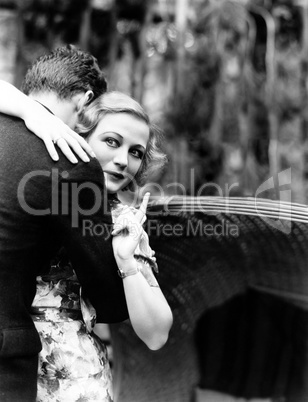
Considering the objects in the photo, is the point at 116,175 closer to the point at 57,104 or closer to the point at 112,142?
the point at 112,142

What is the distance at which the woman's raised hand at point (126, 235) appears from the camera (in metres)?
1.32

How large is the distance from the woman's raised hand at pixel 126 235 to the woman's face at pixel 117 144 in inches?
5.6

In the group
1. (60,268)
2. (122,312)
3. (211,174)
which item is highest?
(211,174)

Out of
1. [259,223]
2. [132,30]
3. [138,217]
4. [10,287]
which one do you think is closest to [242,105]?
[132,30]

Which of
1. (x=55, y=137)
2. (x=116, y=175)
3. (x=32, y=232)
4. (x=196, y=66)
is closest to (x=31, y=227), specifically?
(x=32, y=232)

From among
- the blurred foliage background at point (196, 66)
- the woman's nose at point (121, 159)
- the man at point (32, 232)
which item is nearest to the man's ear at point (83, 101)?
the woman's nose at point (121, 159)

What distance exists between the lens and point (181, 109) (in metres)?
3.64

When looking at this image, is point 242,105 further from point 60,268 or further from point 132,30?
point 60,268

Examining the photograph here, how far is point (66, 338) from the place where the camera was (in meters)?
1.39

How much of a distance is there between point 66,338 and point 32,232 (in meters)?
0.27

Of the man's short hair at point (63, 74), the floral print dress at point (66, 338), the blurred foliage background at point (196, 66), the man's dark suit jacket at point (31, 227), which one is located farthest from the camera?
the blurred foliage background at point (196, 66)

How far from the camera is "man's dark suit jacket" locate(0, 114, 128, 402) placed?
125 cm

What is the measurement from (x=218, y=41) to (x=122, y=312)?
275 cm

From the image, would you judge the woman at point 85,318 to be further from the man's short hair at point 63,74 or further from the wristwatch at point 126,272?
the man's short hair at point 63,74
